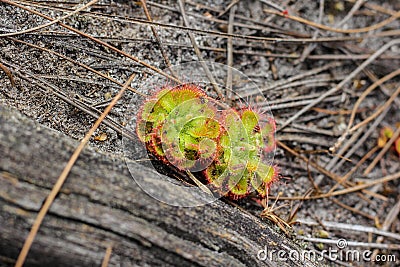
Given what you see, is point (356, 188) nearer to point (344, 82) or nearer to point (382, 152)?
point (382, 152)

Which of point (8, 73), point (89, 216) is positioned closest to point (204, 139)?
point (89, 216)

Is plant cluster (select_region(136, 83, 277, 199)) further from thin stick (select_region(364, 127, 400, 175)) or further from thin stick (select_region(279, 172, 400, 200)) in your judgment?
thin stick (select_region(364, 127, 400, 175))

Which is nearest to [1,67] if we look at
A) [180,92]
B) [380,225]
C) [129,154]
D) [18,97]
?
[18,97]

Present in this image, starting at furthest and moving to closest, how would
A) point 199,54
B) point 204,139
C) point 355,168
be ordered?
point 355,168 → point 199,54 → point 204,139

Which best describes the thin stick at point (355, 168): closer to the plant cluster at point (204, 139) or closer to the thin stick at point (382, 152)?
the thin stick at point (382, 152)

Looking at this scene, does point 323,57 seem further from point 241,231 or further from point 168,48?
point 241,231

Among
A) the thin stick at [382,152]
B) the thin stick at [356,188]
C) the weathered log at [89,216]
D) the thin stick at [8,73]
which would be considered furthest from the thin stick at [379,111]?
the thin stick at [8,73]

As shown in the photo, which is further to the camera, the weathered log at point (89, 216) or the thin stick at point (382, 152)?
the thin stick at point (382, 152)
